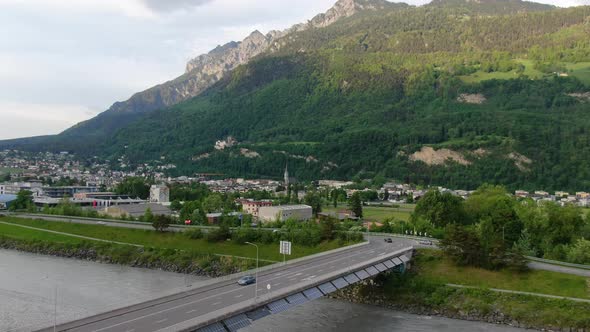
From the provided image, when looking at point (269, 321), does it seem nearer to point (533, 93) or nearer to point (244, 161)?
point (244, 161)

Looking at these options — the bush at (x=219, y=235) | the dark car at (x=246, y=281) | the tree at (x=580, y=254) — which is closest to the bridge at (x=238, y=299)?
the dark car at (x=246, y=281)

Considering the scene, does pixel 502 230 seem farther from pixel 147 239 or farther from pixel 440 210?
pixel 147 239

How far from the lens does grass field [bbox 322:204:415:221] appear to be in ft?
301

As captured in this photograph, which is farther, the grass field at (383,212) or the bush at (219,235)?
the grass field at (383,212)

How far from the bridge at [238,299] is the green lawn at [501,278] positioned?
15.0ft

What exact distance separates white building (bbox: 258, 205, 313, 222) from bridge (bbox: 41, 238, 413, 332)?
36.8 m

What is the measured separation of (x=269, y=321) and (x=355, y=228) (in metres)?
34.5

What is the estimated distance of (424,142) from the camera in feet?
550

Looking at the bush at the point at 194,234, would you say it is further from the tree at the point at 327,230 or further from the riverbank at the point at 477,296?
the riverbank at the point at 477,296

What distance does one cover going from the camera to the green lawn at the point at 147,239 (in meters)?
63.7

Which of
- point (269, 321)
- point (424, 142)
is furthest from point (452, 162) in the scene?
point (269, 321)

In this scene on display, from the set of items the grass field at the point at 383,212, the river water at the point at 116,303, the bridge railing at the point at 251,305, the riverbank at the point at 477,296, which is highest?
the grass field at the point at 383,212

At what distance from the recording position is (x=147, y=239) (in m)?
73.2

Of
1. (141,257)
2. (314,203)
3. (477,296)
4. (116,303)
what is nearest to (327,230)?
(477,296)
